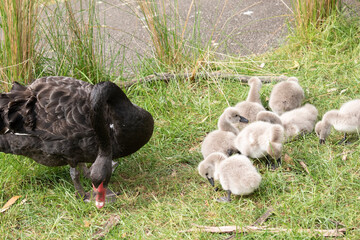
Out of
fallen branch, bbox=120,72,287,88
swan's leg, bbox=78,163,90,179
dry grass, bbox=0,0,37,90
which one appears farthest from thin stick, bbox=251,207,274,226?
dry grass, bbox=0,0,37,90

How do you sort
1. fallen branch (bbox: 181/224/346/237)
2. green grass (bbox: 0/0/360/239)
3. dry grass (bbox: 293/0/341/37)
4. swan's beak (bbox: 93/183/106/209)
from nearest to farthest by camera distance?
fallen branch (bbox: 181/224/346/237) → green grass (bbox: 0/0/360/239) → swan's beak (bbox: 93/183/106/209) → dry grass (bbox: 293/0/341/37)

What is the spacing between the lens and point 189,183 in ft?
13.1

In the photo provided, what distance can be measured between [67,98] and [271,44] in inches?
131

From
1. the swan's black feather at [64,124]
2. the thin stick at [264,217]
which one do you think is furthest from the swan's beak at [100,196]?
the thin stick at [264,217]

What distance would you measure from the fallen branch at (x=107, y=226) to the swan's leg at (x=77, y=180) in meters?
0.48

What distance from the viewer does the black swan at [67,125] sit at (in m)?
3.72

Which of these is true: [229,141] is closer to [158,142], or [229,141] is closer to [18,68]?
[158,142]

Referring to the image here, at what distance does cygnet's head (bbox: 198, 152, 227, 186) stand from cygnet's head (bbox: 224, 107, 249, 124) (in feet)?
1.74

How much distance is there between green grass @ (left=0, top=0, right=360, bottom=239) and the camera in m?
3.39

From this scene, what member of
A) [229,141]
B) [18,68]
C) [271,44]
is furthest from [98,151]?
[271,44]

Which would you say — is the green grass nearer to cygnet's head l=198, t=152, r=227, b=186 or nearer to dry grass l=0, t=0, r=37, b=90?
cygnet's head l=198, t=152, r=227, b=186

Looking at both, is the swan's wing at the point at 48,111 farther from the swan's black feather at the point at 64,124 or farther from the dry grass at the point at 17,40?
the dry grass at the point at 17,40

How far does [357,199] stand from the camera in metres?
3.34

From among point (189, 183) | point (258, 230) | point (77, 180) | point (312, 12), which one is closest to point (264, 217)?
point (258, 230)
